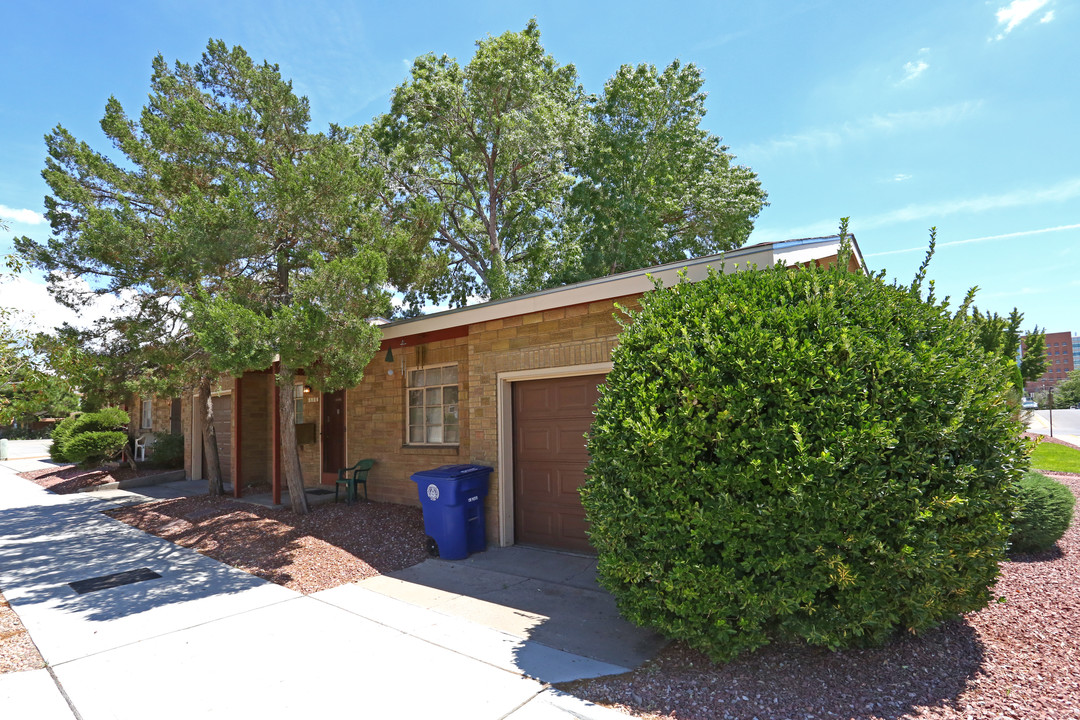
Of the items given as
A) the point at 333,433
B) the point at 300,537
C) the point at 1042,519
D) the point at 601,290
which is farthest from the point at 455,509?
the point at 1042,519

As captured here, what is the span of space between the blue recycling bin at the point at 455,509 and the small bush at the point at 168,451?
12.5 m

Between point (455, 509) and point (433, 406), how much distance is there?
2.82 metres

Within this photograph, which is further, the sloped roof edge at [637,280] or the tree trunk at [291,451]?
the tree trunk at [291,451]

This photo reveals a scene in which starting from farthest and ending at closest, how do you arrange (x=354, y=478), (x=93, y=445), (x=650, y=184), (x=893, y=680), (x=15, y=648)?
(x=650, y=184)
(x=93, y=445)
(x=354, y=478)
(x=15, y=648)
(x=893, y=680)

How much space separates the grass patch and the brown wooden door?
13.0m

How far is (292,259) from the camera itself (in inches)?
345

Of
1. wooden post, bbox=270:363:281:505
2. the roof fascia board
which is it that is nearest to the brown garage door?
the roof fascia board

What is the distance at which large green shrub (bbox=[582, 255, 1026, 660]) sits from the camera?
10.4ft

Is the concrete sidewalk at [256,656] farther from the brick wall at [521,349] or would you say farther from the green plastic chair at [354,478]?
the green plastic chair at [354,478]

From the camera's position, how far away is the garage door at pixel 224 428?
45.3 ft

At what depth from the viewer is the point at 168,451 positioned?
1569 centimetres

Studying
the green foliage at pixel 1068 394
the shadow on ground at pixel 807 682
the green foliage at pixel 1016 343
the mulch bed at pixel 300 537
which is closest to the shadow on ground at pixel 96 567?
the mulch bed at pixel 300 537

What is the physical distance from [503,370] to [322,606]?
129 inches

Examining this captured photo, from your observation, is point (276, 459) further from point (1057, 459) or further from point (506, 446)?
point (1057, 459)
